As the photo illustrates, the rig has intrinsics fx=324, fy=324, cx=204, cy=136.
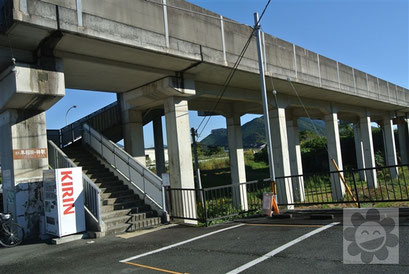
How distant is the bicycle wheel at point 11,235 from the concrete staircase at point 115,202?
7.16ft

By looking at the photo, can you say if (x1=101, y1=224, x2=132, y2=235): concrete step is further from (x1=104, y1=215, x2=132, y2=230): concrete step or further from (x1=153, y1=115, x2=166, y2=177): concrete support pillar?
(x1=153, y1=115, x2=166, y2=177): concrete support pillar

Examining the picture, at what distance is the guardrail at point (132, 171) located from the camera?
36.7 ft

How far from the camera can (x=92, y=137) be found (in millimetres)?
14328

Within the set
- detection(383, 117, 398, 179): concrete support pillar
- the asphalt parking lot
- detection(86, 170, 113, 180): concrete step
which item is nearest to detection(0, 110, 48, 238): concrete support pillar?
the asphalt parking lot

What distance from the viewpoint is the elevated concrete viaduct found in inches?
327

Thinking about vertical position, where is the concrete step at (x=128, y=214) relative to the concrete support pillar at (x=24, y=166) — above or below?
below

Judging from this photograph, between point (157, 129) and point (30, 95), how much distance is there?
9.91 meters

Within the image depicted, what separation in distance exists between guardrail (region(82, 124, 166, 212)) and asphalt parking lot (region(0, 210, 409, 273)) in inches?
81.4

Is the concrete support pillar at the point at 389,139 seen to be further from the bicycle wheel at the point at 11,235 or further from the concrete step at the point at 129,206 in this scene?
the bicycle wheel at the point at 11,235

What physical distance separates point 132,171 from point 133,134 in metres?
2.74

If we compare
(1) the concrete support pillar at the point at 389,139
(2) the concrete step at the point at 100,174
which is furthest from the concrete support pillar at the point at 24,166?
(1) the concrete support pillar at the point at 389,139

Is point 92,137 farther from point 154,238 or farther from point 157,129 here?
point 154,238

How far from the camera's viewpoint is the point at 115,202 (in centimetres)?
1120

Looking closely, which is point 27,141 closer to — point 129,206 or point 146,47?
point 129,206
